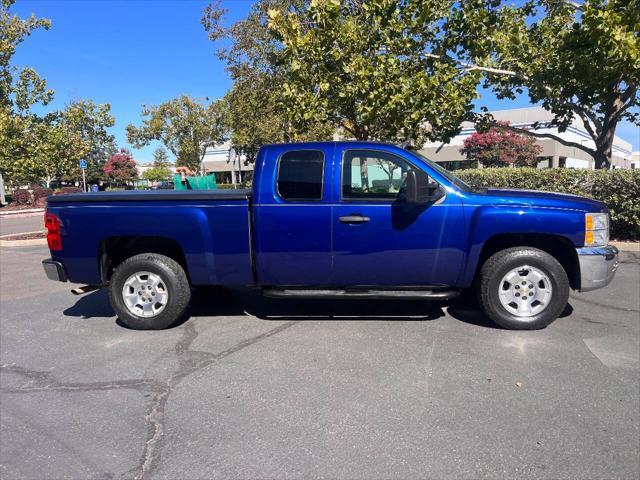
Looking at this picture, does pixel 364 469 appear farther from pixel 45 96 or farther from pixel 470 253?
pixel 45 96

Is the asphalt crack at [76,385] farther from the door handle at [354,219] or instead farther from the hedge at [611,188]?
the hedge at [611,188]

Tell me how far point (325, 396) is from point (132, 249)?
298cm

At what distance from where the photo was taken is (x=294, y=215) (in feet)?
15.5

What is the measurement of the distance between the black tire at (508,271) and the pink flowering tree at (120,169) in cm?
6781

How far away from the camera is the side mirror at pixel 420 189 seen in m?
4.43

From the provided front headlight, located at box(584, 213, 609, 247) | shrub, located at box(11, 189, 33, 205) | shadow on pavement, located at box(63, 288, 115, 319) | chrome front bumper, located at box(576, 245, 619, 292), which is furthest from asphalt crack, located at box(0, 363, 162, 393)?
shrub, located at box(11, 189, 33, 205)

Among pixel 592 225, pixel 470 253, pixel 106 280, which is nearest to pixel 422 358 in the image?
pixel 470 253

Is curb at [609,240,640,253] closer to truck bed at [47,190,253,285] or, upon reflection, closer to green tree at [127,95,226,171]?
truck bed at [47,190,253,285]

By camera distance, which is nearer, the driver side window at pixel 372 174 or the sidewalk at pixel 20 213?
the driver side window at pixel 372 174

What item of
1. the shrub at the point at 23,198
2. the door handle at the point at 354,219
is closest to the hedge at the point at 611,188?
the door handle at the point at 354,219

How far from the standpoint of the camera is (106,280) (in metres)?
5.16

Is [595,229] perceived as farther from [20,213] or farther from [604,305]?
[20,213]

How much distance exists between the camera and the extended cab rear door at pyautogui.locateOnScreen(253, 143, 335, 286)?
4707 mm

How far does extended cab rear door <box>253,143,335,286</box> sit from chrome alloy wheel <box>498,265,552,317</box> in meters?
1.86
